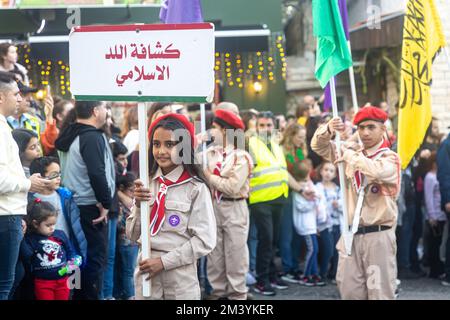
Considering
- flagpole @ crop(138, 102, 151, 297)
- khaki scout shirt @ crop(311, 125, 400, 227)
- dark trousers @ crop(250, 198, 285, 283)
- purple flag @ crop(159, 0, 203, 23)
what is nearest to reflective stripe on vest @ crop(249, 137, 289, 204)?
dark trousers @ crop(250, 198, 285, 283)

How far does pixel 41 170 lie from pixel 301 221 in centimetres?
376

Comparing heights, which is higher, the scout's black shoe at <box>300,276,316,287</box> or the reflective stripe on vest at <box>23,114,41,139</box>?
the reflective stripe on vest at <box>23,114,41,139</box>

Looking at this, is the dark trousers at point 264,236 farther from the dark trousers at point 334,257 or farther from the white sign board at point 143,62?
the white sign board at point 143,62

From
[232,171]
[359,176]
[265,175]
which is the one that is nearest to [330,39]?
[359,176]

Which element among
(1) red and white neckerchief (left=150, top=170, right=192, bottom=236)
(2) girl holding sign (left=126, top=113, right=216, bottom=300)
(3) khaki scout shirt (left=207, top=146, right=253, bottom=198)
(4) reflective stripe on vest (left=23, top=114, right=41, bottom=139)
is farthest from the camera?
(3) khaki scout shirt (left=207, top=146, right=253, bottom=198)

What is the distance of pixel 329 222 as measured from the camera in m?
9.30

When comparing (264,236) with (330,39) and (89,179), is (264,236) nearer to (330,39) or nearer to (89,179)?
(89,179)

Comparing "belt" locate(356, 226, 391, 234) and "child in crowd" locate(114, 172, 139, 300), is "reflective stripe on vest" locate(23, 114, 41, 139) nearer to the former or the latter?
"child in crowd" locate(114, 172, 139, 300)

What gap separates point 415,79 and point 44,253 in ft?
11.5

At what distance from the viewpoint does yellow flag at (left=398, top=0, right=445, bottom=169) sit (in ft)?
22.9

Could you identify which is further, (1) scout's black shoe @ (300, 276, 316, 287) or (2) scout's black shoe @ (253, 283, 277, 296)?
(1) scout's black shoe @ (300, 276, 316, 287)

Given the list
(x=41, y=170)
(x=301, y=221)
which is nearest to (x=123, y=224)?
(x=41, y=170)

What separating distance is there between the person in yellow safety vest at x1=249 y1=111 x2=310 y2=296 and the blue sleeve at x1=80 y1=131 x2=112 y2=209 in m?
2.15

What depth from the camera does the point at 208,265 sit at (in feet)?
26.0
